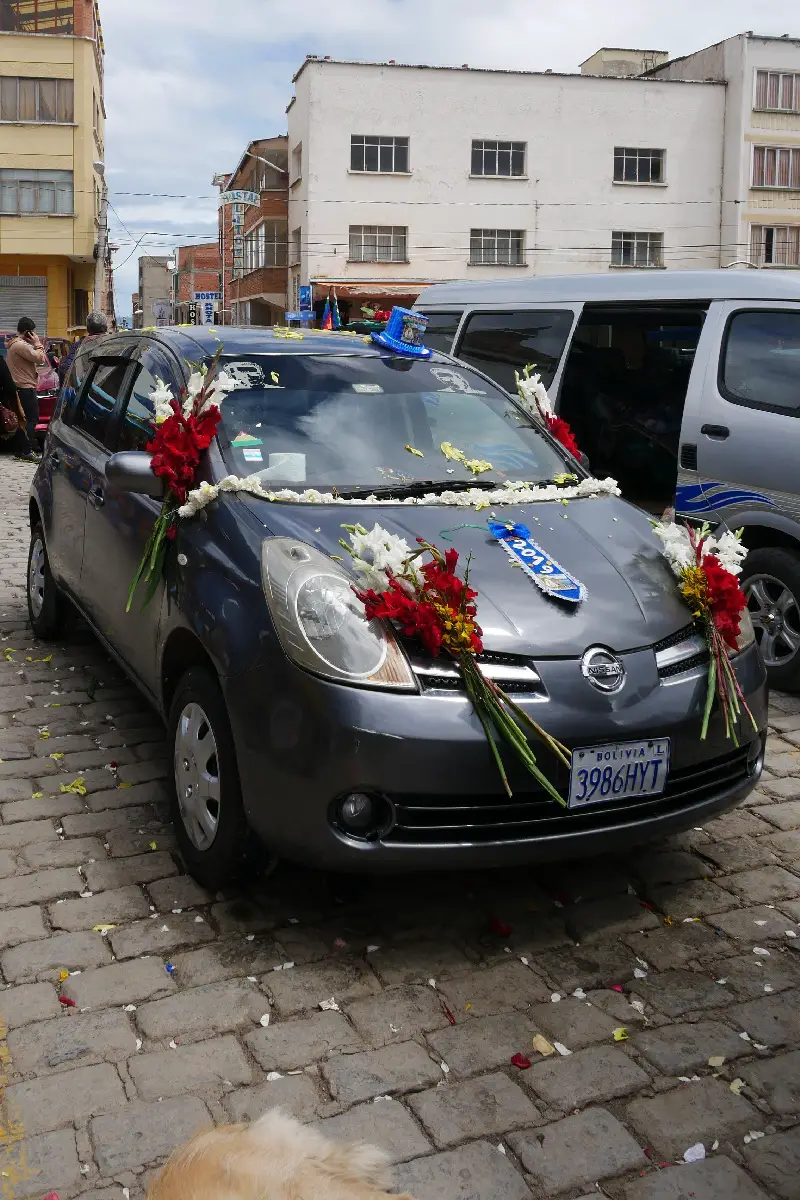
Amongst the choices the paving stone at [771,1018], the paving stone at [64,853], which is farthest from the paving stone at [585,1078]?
the paving stone at [64,853]

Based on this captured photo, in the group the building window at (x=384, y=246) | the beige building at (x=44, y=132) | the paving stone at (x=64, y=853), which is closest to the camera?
the paving stone at (x=64, y=853)

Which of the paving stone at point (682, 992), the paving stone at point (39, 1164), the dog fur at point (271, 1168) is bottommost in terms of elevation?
the paving stone at point (39, 1164)

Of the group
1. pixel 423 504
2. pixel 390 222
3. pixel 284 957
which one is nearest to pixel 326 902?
pixel 284 957

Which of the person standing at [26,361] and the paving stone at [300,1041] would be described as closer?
the paving stone at [300,1041]

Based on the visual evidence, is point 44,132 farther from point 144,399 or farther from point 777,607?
point 777,607

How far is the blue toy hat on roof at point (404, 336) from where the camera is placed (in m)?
5.32

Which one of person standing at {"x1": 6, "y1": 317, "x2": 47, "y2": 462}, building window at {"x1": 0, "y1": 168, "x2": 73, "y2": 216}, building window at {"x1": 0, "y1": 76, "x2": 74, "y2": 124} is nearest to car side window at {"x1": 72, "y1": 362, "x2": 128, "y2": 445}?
person standing at {"x1": 6, "y1": 317, "x2": 47, "y2": 462}

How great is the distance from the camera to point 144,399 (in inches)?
202

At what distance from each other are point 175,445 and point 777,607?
339 centimetres

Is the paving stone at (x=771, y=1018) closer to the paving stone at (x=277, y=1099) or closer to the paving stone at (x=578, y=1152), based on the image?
the paving stone at (x=578, y=1152)

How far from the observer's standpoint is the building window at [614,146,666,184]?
42906mm

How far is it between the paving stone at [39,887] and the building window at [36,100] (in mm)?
43746

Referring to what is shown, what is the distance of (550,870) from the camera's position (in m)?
4.14

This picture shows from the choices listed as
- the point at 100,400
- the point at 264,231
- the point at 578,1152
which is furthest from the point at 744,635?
the point at 264,231
